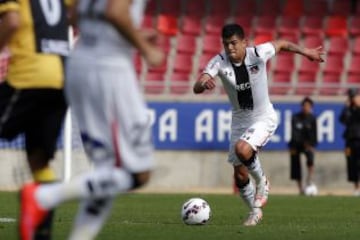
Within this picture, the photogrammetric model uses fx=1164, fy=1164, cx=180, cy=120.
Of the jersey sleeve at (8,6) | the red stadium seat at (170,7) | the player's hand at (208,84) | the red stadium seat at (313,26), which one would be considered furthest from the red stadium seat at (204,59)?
the jersey sleeve at (8,6)

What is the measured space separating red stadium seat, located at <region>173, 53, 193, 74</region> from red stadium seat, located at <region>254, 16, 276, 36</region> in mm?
1839

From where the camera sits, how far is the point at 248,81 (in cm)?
1335

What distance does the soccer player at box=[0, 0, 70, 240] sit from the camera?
8.41 metres

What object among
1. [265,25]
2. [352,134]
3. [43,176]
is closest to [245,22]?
[265,25]

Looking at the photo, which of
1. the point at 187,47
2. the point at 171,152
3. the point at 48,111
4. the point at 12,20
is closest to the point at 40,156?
the point at 48,111

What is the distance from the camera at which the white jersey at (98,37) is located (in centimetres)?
748

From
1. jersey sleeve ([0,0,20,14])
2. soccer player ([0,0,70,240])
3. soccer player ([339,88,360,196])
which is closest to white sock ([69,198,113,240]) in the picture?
soccer player ([0,0,70,240])

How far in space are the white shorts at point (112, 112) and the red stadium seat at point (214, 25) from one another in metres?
20.3

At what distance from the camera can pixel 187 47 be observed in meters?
27.6

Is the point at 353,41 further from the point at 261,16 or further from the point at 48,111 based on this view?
the point at 48,111

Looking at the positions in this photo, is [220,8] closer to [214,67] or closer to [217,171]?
[217,171]

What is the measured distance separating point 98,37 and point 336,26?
2093cm

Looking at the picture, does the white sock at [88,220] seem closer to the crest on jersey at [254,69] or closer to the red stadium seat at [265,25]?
the crest on jersey at [254,69]

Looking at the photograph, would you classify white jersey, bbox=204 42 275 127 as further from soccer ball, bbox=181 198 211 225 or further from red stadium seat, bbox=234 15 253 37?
red stadium seat, bbox=234 15 253 37
